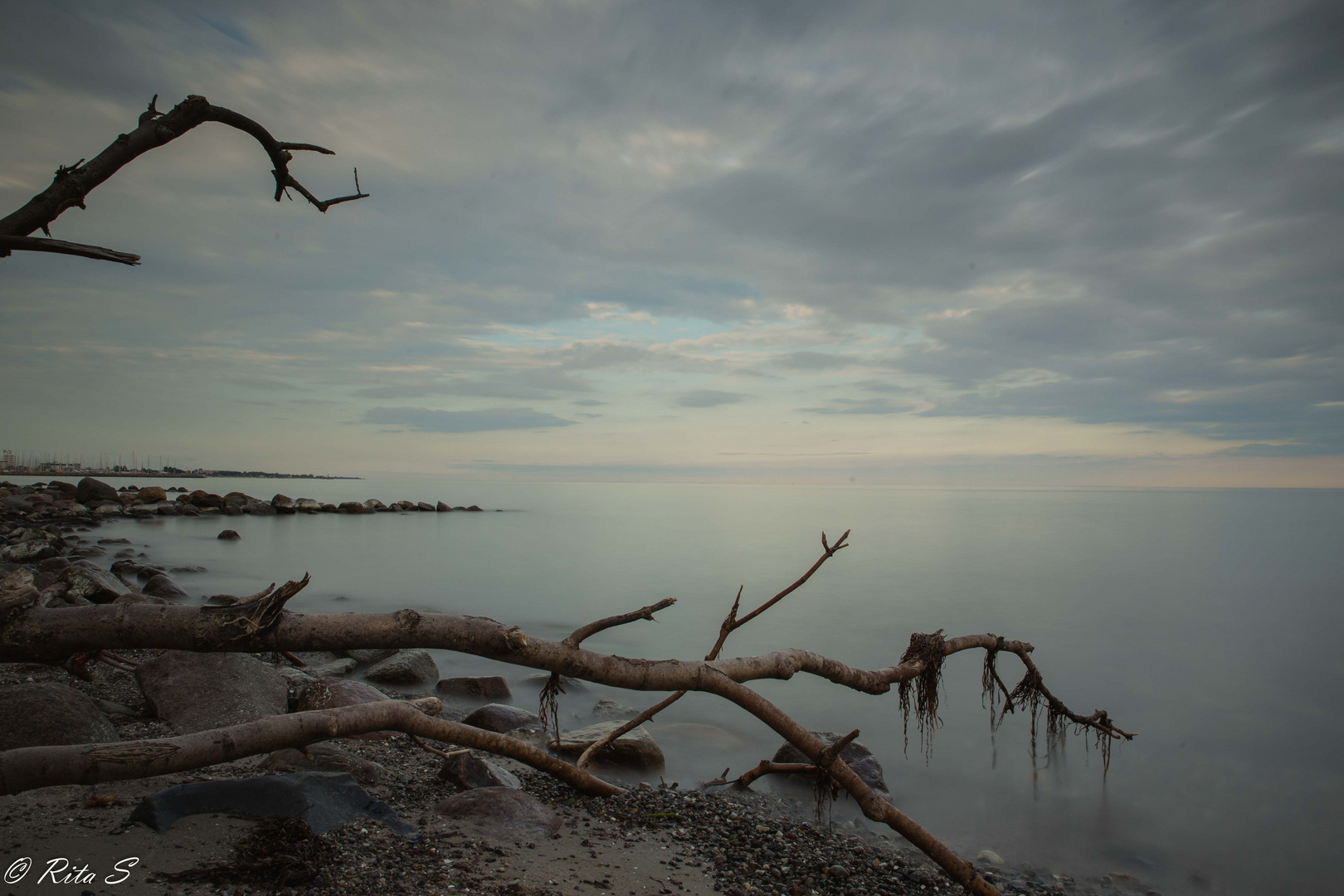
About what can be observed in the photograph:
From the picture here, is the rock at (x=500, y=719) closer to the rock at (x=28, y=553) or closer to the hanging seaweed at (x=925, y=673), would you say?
the hanging seaweed at (x=925, y=673)

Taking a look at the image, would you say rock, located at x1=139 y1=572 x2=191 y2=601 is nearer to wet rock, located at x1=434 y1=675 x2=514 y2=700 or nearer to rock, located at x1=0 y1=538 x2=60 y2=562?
rock, located at x1=0 y1=538 x2=60 y2=562

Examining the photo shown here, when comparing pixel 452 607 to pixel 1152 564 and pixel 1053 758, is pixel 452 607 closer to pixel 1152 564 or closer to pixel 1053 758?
pixel 1053 758

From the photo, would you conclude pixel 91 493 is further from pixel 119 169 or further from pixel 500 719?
pixel 119 169

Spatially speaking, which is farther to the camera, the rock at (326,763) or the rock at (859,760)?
the rock at (859,760)

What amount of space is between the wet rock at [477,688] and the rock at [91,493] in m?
47.5

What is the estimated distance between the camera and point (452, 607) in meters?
18.8

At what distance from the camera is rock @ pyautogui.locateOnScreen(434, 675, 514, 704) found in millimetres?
8867

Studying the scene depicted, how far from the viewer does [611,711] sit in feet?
28.9

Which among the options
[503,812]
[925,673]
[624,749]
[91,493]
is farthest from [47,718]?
[91,493]

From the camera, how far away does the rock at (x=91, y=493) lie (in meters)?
43.2

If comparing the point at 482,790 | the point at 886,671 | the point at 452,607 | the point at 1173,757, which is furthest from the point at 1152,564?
the point at 482,790

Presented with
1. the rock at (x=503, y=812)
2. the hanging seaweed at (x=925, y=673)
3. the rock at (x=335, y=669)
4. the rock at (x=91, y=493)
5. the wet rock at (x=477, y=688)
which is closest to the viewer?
the rock at (x=503, y=812)

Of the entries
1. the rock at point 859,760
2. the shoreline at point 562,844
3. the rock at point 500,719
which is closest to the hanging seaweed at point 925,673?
the shoreline at point 562,844

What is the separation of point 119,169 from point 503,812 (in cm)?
432
